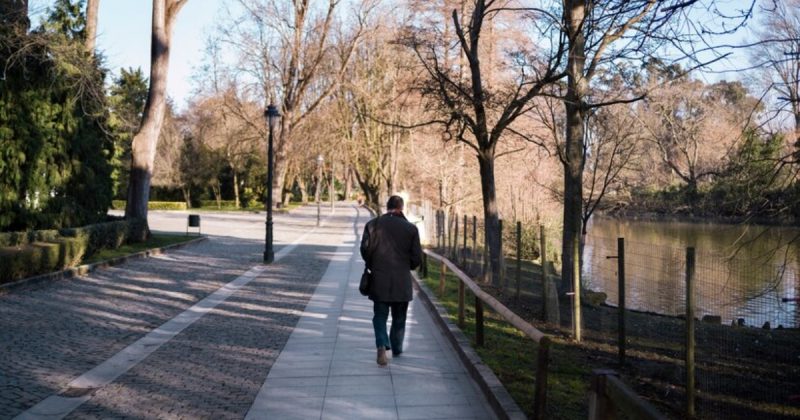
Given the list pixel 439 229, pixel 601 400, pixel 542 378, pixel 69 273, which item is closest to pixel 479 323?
pixel 542 378

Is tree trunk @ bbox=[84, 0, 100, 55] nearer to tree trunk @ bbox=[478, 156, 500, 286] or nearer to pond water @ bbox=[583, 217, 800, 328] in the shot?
tree trunk @ bbox=[478, 156, 500, 286]

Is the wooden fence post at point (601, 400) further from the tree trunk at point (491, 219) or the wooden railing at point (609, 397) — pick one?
the tree trunk at point (491, 219)

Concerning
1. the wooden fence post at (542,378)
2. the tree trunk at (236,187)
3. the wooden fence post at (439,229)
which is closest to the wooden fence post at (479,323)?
the wooden fence post at (542,378)

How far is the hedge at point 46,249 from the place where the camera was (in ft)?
46.6

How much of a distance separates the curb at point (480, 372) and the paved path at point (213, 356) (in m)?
0.13

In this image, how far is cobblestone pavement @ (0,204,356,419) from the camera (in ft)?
21.7

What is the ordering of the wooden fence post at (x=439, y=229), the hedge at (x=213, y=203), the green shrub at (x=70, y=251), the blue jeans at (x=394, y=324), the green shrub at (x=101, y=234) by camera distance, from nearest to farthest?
the blue jeans at (x=394, y=324) → the green shrub at (x=70, y=251) → the green shrub at (x=101, y=234) → the wooden fence post at (x=439, y=229) → the hedge at (x=213, y=203)

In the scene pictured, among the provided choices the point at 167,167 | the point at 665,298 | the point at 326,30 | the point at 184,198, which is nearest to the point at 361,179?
the point at 326,30

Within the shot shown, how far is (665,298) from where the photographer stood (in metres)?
9.71

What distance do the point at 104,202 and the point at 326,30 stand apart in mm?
24637

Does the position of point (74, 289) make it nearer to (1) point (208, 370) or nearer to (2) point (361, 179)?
(1) point (208, 370)

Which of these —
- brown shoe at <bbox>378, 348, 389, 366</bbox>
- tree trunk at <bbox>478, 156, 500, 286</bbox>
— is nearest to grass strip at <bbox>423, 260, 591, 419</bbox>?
brown shoe at <bbox>378, 348, 389, 366</bbox>

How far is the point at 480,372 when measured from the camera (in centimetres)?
701

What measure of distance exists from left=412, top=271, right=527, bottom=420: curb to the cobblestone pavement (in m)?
2.13
